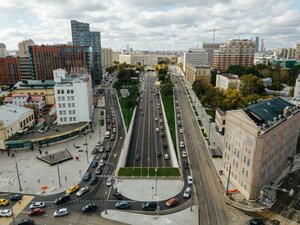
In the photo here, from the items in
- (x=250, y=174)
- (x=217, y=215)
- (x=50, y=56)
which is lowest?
(x=217, y=215)

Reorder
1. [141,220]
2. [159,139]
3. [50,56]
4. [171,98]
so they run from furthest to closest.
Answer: [50,56] → [171,98] → [159,139] → [141,220]

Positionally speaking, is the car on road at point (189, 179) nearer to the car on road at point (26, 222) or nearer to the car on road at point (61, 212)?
the car on road at point (61, 212)

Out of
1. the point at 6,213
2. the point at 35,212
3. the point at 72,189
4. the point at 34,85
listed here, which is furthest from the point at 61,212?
the point at 34,85

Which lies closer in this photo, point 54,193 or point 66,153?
point 54,193

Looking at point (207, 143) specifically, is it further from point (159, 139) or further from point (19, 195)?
point (19, 195)

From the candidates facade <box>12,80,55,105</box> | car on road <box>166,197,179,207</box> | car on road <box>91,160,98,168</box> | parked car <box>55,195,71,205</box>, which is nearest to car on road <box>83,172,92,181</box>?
car on road <box>91,160,98,168</box>

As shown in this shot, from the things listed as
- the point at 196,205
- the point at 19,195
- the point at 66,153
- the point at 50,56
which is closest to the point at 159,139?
the point at 66,153

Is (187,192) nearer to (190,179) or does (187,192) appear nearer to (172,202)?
(172,202)

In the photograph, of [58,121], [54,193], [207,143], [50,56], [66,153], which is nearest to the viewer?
[54,193]
